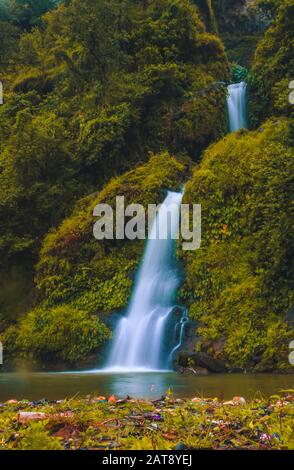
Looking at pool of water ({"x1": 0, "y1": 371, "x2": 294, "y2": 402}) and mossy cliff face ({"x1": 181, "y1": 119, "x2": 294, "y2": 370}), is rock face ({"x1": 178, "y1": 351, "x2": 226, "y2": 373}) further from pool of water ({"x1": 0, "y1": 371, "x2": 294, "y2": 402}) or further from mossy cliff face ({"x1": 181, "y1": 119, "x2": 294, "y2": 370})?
pool of water ({"x1": 0, "y1": 371, "x2": 294, "y2": 402})

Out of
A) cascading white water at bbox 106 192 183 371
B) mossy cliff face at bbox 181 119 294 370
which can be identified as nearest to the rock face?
mossy cliff face at bbox 181 119 294 370

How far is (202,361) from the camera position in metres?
13.6

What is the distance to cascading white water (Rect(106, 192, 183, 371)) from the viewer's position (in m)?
14.6

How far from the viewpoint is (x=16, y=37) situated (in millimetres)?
34312

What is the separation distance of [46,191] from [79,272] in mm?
3962

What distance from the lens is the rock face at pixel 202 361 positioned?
13.5 metres

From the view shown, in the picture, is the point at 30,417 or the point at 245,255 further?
the point at 245,255

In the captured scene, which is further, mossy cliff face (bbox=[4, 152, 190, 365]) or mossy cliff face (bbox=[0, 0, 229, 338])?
mossy cliff face (bbox=[0, 0, 229, 338])

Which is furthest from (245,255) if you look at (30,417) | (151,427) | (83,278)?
(151,427)

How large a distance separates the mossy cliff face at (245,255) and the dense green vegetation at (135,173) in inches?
1.3

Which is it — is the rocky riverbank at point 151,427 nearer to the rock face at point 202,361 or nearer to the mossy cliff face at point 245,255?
the rock face at point 202,361

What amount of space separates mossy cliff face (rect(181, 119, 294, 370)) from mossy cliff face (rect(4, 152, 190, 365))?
76.8 inches

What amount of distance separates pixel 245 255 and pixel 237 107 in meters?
9.06

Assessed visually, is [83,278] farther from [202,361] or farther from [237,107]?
[237,107]
